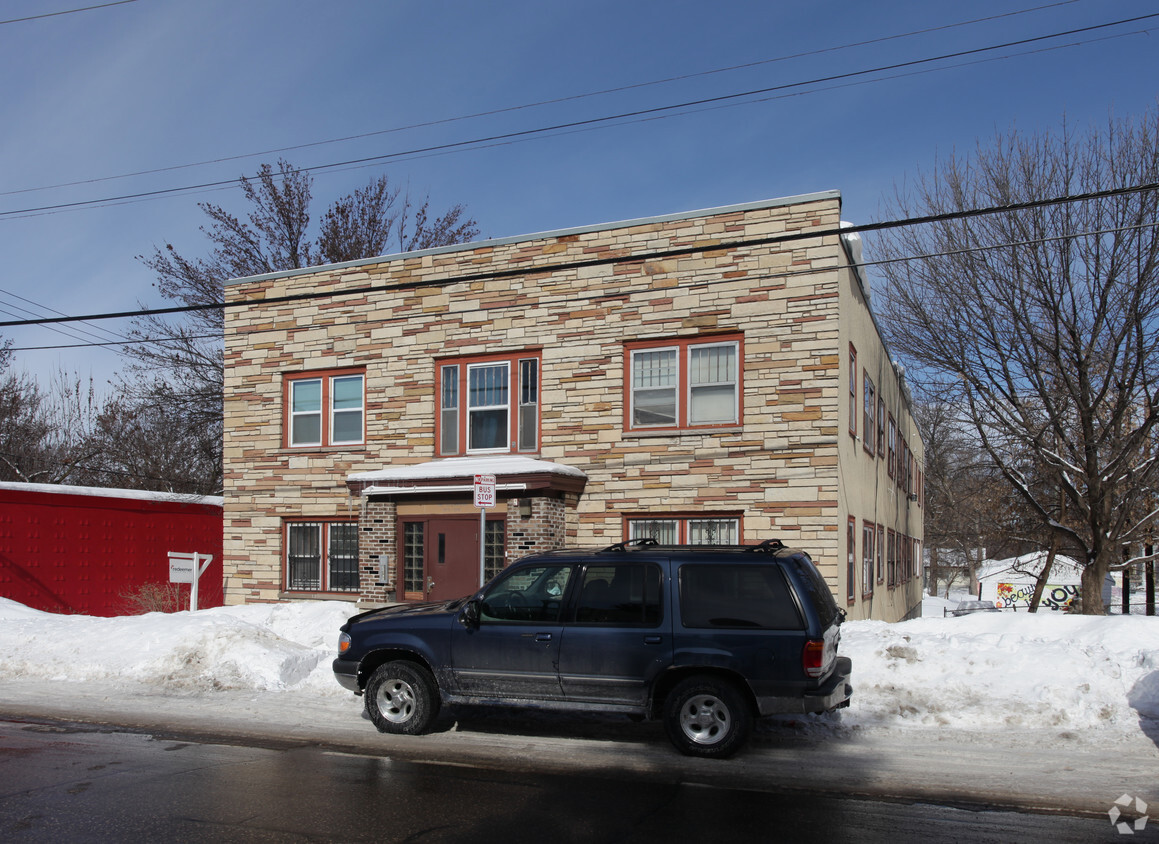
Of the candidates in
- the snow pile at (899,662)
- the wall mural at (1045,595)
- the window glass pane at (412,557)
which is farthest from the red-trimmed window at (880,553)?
the wall mural at (1045,595)

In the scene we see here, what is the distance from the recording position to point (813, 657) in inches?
300

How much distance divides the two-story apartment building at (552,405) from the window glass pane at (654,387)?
4 centimetres

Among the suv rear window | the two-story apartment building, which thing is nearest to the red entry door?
the two-story apartment building

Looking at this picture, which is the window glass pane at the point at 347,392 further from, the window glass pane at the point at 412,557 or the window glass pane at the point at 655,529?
the window glass pane at the point at 655,529

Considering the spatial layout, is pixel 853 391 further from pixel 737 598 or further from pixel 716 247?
pixel 737 598

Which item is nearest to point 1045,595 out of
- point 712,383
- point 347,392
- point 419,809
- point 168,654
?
point 712,383

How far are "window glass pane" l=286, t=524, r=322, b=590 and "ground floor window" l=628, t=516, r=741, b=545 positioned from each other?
21.1ft

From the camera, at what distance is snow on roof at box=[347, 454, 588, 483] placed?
1512 centimetres

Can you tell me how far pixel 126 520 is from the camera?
20.9m

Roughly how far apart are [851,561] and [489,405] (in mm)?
6837

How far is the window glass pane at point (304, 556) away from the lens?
60.0ft

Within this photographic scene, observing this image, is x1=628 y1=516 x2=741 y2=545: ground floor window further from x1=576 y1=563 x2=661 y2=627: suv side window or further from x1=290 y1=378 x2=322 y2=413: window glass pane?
x1=290 y1=378 x2=322 y2=413: window glass pane

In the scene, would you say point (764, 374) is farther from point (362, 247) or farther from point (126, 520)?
point (362, 247)

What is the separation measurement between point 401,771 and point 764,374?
9245mm
